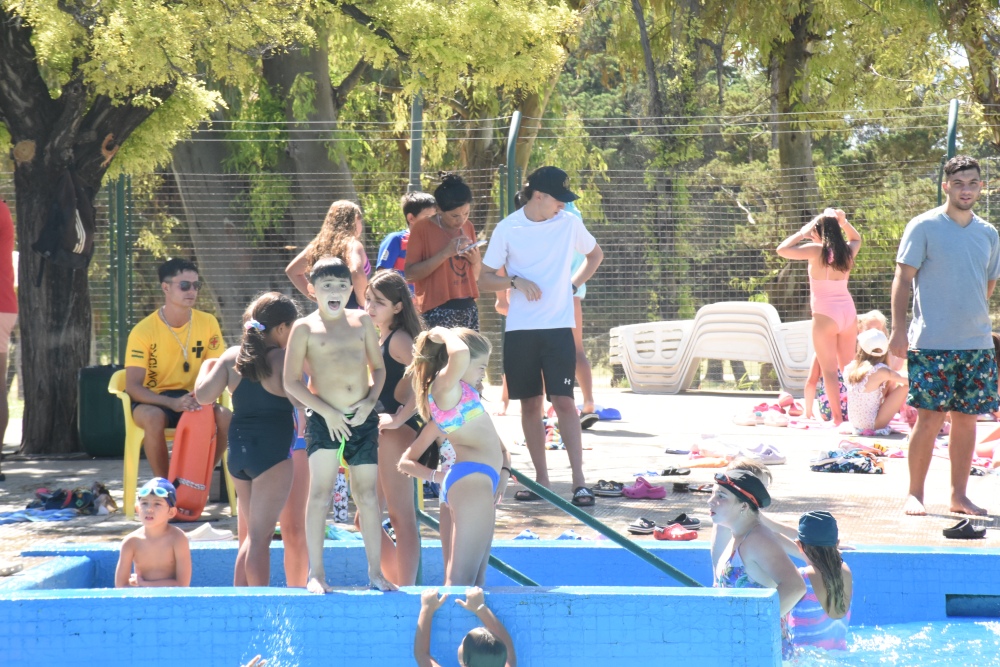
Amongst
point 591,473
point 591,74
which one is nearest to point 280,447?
point 591,473

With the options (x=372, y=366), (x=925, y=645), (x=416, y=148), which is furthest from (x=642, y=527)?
(x=416, y=148)

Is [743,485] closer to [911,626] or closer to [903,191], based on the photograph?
[911,626]

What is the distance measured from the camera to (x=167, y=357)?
7.16 metres

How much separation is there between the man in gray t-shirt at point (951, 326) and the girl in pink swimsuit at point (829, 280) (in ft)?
11.2

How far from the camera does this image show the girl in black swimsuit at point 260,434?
15.8 feet

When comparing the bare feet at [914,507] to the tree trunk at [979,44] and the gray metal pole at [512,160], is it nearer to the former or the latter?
the gray metal pole at [512,160]

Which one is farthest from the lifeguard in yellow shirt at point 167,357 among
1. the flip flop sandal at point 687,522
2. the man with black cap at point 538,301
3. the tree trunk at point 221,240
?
the tree trunk at point 221,240

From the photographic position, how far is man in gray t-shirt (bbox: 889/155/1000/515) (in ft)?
21.3

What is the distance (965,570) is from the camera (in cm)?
546

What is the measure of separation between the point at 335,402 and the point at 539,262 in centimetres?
295

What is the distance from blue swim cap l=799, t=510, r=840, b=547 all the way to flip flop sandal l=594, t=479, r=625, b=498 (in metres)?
2.83

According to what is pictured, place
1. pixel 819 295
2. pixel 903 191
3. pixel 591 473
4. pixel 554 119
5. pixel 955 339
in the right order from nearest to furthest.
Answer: pixel 955 339 → pixel 591 473 → pixel 819 295 → pixel 903 191 → pixel 554 119

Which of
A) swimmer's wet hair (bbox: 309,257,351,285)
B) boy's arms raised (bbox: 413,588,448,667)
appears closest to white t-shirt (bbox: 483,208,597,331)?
swimmer's wet hair (bbox: 309,257,351,285)

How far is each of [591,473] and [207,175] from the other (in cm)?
799
